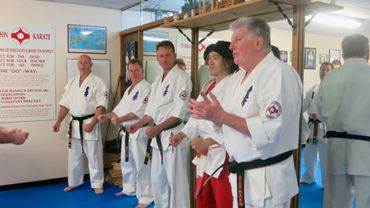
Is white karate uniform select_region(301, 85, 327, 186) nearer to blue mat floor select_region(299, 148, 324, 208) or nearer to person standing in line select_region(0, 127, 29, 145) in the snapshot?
blue mat floor select_region(299, 148, 324, 208)

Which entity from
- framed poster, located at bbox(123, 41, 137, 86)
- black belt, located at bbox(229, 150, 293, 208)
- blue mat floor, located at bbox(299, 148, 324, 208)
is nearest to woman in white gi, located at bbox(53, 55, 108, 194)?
framed poster, located at bbox(123, 41, 137, 86)

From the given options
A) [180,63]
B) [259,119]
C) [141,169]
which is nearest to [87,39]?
[180,63]

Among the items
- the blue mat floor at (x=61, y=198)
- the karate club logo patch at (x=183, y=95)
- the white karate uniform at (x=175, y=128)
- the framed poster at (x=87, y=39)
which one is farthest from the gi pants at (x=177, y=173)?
the framed poster at (x=87, y=39)

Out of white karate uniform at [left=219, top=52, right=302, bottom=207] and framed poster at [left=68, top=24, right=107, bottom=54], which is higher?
framed poster at [left=68, top=24, right=107, bottom=54]

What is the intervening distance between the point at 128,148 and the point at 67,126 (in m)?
1.25

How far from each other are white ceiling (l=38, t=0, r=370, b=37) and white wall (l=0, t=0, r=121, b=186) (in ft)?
0.58

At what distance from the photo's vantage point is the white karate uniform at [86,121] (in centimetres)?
422

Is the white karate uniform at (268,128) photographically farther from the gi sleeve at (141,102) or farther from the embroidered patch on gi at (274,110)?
the gi sleeve at (141,102)

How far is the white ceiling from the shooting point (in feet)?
8.28

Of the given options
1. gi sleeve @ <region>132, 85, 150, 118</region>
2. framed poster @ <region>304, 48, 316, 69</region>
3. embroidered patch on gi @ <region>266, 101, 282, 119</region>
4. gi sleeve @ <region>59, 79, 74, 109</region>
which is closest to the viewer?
embroidered patch on gi @ <region>266, 101, 282, 119</region>

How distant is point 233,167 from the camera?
177cm

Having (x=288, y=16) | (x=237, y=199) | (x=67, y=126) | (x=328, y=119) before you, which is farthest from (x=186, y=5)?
(x=67, y=126)

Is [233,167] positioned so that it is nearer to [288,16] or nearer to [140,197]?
[288,16]

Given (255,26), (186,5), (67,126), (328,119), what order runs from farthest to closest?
(67,126), (186,5), (328,119), (255,26)
